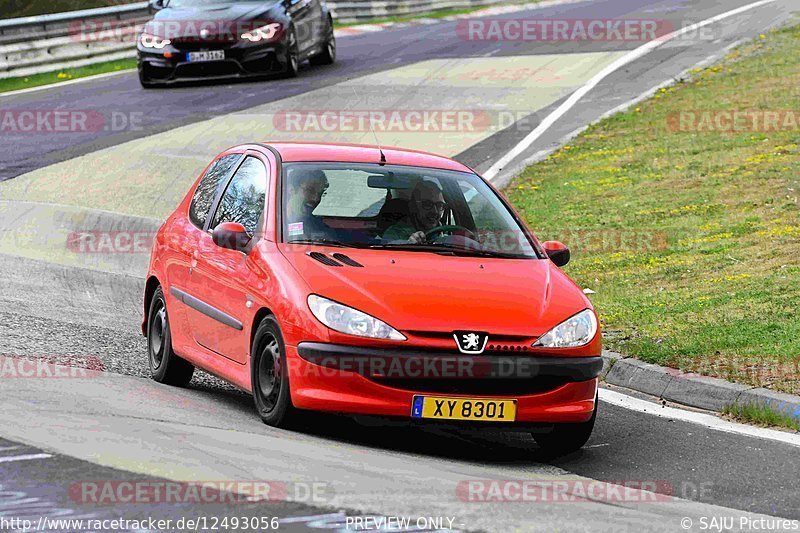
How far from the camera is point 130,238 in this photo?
15461 millimetres

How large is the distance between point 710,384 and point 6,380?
162 inches

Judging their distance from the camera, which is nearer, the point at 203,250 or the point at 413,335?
the point at 413,335

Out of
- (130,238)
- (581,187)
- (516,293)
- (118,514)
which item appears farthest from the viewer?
(581,187)

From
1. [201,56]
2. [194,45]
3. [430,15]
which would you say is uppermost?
[194,45]

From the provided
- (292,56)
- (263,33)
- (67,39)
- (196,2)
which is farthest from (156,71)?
(67,39)

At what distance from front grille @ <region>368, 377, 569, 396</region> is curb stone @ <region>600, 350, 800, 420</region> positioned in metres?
1.82

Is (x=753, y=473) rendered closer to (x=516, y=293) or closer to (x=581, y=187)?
(x=516, y=293)

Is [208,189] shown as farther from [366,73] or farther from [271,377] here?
[366,73]

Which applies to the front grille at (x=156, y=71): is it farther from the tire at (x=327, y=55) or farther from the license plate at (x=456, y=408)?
the license plate at (x=456, y=408)

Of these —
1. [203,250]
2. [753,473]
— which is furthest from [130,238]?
[753,473]

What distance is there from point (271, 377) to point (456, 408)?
40.3 inches

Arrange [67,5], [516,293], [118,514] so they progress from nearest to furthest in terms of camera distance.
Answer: [118,514]
[516,293]
[67,5]

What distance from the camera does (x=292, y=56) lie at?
2520cm

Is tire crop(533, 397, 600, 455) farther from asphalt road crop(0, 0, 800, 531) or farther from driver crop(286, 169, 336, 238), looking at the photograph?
driver crop(286, 169, 336, 238)
